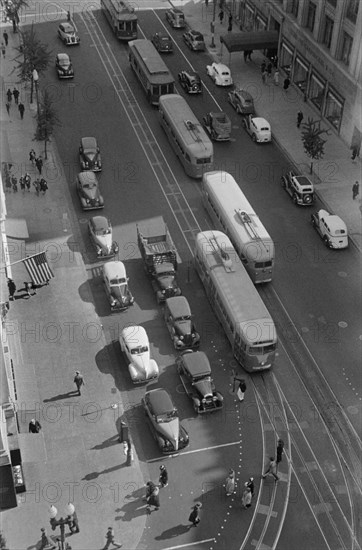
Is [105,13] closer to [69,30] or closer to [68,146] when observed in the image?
[69,30]

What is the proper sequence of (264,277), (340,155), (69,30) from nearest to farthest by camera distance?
(264,277) → (340,155) → (69,30)

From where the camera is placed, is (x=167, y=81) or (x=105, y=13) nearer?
(x=167, y=81)

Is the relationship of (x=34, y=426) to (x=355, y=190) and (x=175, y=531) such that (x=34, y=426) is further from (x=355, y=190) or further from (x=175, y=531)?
(x=355, y=190)

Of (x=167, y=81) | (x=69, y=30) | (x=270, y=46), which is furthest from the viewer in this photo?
(x=69, y=30)

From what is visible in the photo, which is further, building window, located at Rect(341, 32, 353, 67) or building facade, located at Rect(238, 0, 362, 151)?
building window, located at Rect(341, 32, 353, 67)

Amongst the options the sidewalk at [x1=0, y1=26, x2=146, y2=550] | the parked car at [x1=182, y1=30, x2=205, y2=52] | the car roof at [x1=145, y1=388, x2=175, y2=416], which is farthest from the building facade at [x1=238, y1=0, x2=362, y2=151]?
the car roof at [x1=145, y1=388, x2=175, y2=416]

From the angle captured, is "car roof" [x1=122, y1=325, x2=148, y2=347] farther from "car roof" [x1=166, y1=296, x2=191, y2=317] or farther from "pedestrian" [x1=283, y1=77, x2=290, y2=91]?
"pedestrian" [x1=283, y1=77, x2=290, y2=91]

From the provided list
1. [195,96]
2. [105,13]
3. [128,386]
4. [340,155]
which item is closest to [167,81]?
[195,96]
